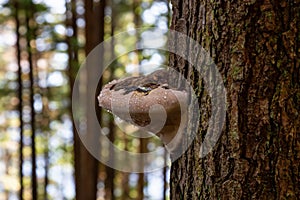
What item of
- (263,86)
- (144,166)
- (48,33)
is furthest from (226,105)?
(144,166)

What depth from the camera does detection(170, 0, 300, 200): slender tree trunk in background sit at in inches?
29.9

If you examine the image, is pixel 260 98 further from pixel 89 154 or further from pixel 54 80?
pixel 54 80

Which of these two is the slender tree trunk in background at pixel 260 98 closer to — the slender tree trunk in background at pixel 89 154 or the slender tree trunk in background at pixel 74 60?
the slender tree trunk in background at pixel 89 154

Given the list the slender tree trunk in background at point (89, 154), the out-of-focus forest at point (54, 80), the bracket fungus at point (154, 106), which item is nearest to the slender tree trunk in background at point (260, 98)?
the bracket fungus at point (154, 106)

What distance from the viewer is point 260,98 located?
76 cm

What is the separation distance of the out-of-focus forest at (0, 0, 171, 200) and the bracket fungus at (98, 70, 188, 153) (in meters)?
1.74

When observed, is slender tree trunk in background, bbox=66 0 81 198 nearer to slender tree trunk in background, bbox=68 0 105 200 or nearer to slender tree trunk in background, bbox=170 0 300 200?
slender tree trunk in background, bbox=68 0 105 200

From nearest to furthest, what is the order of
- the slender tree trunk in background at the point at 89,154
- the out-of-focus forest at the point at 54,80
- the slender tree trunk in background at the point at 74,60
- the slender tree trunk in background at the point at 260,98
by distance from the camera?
the slender tree trunk in background at the point at 260,98
the slender tree trunk in background at the point at 89,154
the slender tree trunk in background at the point at 74,60
the out-of-focus forest at the point at 54,80

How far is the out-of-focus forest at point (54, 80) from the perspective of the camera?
3.71 meters

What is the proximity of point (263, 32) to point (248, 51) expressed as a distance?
4cm

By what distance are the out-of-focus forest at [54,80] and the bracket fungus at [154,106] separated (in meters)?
1.74

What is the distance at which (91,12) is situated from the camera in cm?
335

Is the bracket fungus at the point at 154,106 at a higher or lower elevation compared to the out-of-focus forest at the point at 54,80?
higher

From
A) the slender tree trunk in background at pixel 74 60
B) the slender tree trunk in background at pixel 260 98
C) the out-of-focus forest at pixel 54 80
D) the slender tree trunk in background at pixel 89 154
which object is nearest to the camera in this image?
the slender tree trunk in background at pixel 260 98
